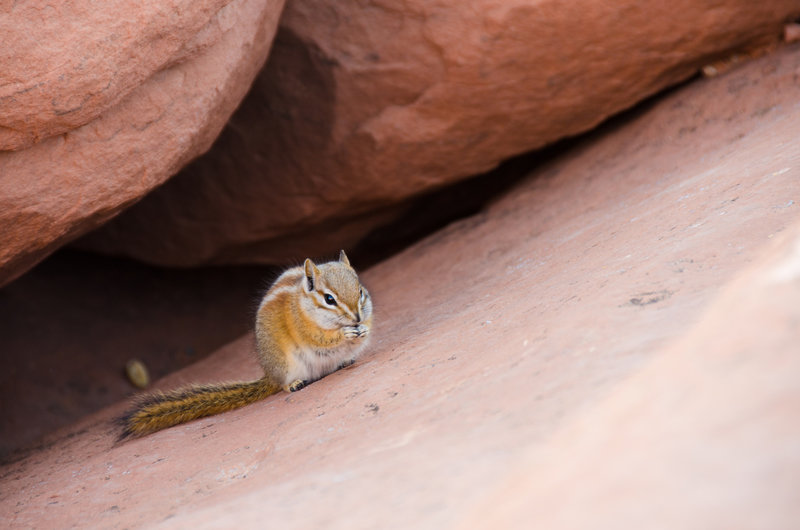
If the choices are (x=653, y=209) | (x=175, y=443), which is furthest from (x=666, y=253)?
(x=175, y=443)

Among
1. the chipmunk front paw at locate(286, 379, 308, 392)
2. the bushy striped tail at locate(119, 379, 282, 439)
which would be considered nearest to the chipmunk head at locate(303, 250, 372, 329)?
the chipmunk front paw at locate(286, 379, 308, 392)

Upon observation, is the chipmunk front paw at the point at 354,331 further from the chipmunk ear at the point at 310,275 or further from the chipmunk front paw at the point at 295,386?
the chipmunk front paw at the point at 295,386

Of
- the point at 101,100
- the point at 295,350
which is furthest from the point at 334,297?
the point at 101,100

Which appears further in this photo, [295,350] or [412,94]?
[412,94]

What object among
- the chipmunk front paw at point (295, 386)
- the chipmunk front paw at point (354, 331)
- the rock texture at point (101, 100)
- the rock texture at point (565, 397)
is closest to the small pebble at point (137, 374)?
the rock texture at point (565, 397)

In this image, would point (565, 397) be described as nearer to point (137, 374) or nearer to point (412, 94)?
point (412, 94)

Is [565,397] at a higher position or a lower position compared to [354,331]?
lower

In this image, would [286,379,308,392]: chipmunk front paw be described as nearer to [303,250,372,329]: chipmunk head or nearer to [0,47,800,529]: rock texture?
[0,47,800,529]: rock texture
